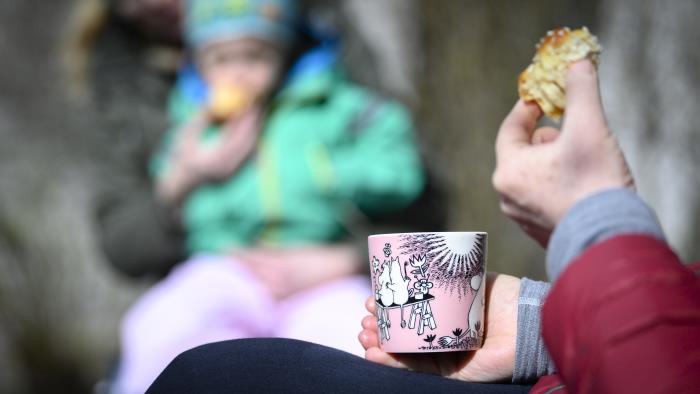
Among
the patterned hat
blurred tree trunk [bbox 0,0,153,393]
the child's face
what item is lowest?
blurred tree trunk [bbox 0,0,153,393]

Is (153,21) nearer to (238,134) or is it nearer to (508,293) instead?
(238,134)

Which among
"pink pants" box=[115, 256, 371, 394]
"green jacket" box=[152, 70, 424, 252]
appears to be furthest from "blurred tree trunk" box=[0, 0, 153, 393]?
"pink pants" box=[115, 256, 371, 394]

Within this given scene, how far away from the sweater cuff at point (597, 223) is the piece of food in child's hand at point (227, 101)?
1136 mm

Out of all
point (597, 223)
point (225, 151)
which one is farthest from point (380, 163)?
point (597, 223)

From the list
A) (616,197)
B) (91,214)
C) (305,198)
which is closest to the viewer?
(616,197)

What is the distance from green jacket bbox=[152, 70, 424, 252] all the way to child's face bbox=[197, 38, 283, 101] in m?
0.05

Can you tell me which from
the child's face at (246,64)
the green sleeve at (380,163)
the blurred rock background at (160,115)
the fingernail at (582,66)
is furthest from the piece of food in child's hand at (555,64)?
the child's face at (246,64)

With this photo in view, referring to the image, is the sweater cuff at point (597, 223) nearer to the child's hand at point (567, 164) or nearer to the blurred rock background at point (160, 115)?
the child's hand at point (567, 164)

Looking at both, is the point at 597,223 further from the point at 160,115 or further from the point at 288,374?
the point at 160,115

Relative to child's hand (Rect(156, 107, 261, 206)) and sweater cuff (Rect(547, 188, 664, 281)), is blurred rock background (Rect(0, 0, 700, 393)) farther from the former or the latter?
sweater cuff (Rect(547, 188, 664, 281))

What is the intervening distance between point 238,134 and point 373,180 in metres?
0.27

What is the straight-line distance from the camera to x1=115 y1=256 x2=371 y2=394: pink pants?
4.41ft

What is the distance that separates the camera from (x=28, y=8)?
2.76m

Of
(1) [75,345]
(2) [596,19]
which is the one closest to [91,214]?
(1) [75,345]
